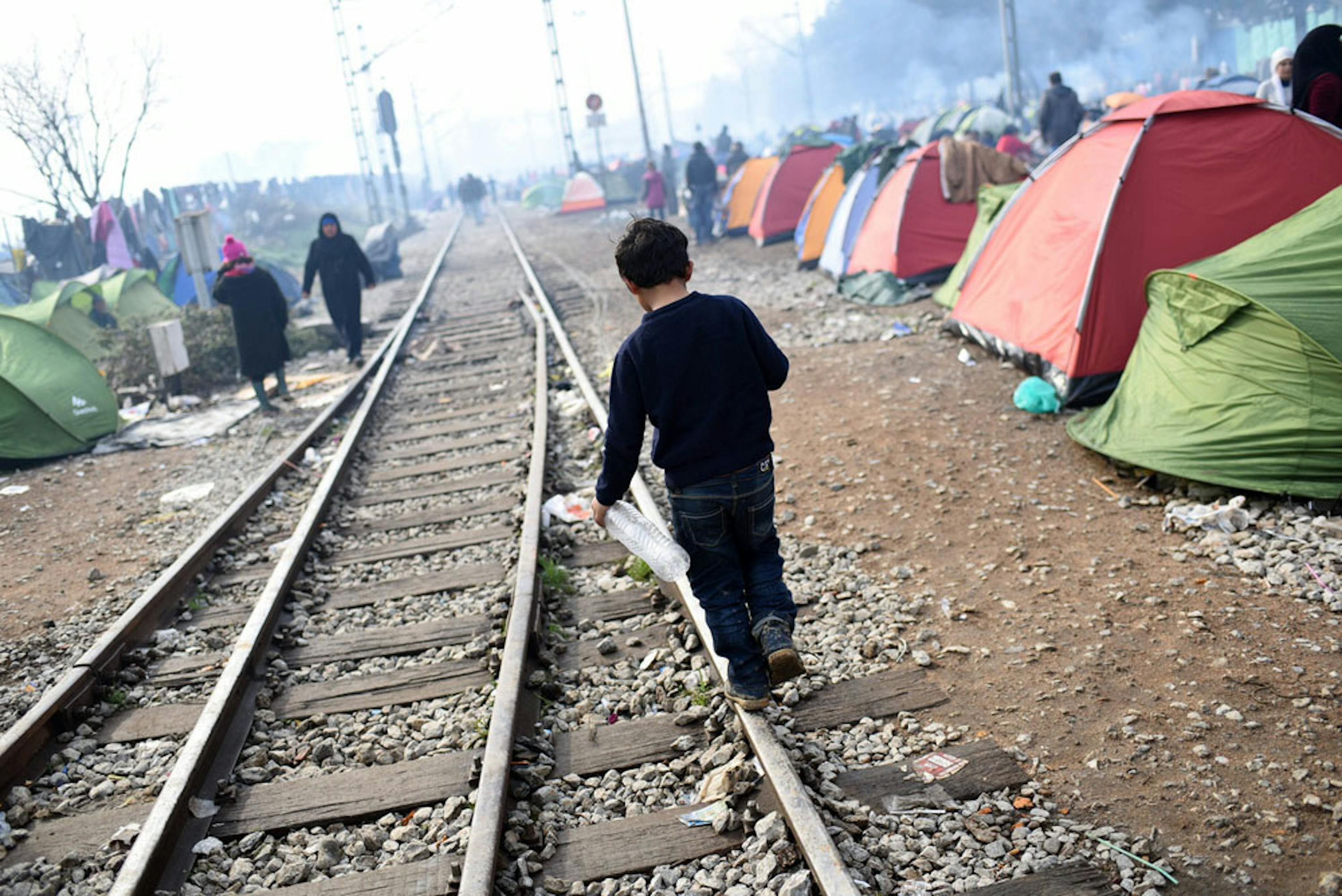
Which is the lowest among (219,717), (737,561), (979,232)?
(219,717)

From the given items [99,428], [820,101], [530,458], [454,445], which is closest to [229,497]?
[454,445]

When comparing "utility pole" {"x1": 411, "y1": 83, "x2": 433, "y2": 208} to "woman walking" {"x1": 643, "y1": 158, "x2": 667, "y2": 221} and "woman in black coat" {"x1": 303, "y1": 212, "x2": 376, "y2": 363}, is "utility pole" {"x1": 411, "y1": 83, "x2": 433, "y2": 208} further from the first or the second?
"woman in black coat" {"x1": 303, "y1": 212, "x2": 376, "y2": 363}

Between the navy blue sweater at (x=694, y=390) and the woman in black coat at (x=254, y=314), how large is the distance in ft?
27.5

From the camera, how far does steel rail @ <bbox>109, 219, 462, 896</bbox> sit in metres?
3.38

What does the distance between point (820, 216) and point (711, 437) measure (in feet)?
45.4

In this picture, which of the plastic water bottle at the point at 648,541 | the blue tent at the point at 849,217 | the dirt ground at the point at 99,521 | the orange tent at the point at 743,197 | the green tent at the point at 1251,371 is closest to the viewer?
the plastic water bottle at the point at 648,541

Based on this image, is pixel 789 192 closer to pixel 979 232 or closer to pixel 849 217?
pixel 849 217

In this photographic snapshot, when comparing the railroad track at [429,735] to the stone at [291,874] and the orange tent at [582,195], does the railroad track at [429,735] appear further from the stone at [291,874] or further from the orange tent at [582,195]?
the orange tent at [582,195]

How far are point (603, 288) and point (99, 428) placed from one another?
9116mm

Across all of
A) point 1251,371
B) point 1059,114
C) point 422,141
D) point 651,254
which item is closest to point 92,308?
point 651,254

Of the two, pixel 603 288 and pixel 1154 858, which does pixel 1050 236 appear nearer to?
pixel 1154 858

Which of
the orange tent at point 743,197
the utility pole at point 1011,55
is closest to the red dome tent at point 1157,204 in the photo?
the orange tent at point 743,197

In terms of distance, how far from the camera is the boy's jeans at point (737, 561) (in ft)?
12.1

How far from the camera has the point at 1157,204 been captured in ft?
24.9
